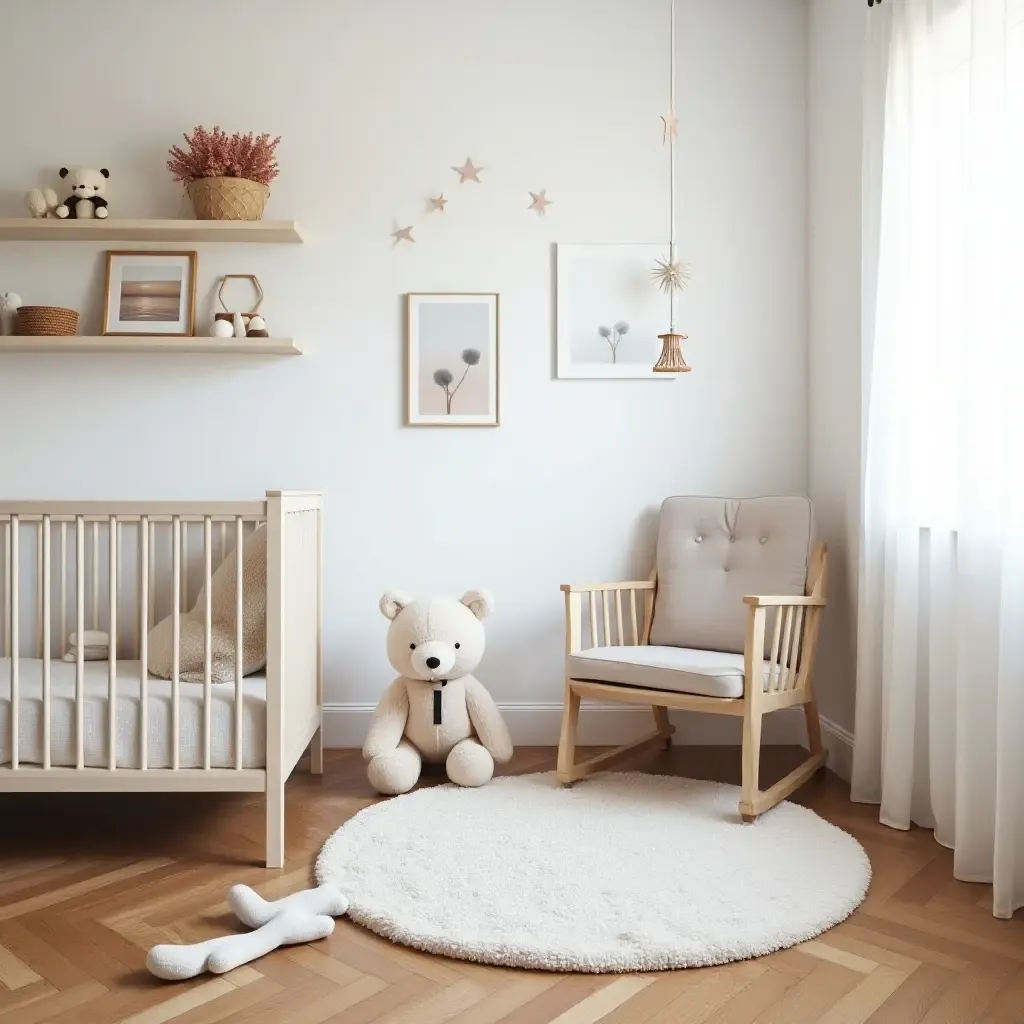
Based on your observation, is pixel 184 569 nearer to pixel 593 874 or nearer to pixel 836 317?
pixel 593 874

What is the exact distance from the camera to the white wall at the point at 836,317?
9.38 ft

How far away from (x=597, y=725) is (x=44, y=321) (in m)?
2.21

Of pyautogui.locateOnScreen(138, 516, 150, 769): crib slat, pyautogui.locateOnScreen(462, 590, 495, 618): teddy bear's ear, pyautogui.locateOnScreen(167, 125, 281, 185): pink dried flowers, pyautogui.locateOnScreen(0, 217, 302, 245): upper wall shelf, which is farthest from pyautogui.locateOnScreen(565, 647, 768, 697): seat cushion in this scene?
pyautogui.locateOnScreen(167, 125, 281, 185): pink dried flowers

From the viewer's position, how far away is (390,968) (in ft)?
5.55

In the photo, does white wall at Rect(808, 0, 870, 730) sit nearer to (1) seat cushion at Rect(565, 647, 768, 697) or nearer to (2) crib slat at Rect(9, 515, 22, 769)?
(1) seat cushion at Rect(565, 647, 768, 697)

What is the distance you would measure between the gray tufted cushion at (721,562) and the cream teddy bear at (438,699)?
608 mm

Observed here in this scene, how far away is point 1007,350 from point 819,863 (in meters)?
1.20

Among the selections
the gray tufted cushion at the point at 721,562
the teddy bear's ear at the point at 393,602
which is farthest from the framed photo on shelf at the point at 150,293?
the gray tufted cushion at the point at 721,562

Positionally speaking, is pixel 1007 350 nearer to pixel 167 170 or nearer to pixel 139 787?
pixel 139 787

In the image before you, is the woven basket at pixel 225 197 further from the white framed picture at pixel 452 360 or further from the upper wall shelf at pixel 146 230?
the white framed picture at pixel 452 360

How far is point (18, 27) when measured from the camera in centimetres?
309

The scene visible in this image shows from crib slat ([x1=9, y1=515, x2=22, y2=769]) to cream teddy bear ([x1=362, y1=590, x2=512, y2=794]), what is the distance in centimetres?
91

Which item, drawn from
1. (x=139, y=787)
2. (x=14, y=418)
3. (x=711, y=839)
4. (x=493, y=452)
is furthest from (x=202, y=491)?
(x=711, y=839)

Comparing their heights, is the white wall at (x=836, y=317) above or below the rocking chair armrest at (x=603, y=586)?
above
